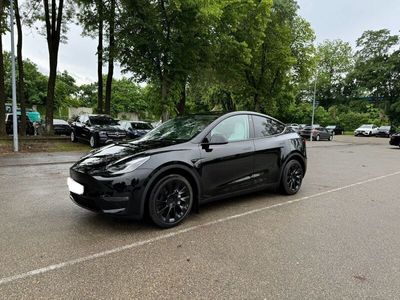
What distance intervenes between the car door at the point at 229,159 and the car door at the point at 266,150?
0.16 metres

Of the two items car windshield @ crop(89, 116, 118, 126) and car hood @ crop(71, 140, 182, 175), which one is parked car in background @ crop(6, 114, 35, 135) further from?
car hood @ crop(71, 140, 182, 175)

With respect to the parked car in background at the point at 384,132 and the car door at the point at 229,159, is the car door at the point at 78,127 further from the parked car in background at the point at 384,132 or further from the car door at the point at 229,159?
the parked car in background at the point at 384,132

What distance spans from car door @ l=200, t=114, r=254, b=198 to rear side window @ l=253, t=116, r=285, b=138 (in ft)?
0.66

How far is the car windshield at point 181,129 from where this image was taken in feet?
15.4

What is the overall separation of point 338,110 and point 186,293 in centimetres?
5573

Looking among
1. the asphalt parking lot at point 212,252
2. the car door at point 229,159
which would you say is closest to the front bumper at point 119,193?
the asphalt parking lot at point 212,252

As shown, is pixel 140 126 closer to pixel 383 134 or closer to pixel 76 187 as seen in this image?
pixel 76 187

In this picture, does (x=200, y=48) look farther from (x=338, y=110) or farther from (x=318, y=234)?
(x=338, y=110)

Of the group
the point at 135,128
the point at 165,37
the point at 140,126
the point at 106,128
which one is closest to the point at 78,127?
the point at 106,128

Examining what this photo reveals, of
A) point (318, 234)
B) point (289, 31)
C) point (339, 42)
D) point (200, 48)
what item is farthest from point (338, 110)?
point (318, 234)

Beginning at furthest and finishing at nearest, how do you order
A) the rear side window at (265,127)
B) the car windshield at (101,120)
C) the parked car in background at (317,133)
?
the parked car in background at (317,133) → the car windshield at (101,120) → the rear side window at (265,127)

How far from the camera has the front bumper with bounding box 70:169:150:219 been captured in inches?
144

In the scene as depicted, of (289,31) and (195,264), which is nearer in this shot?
(195,264)

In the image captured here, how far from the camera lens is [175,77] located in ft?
49.6
